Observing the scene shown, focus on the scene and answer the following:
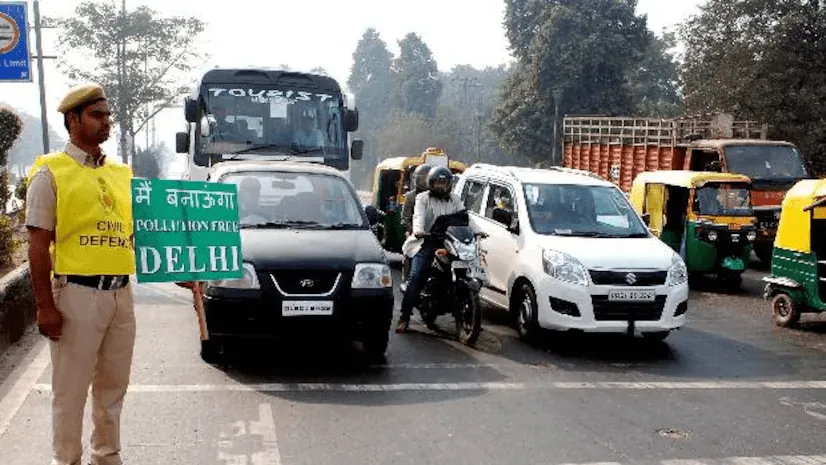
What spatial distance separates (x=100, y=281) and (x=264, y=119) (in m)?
8.75

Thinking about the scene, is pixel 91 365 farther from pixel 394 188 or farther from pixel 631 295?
pixel 394 188

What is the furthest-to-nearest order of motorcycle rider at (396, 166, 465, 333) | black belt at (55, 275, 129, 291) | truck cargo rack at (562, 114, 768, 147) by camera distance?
truck cargo rack at (562, 114, 768, 147) → motorcycle rider at (396, 166, 465, 333) → black belt at (55, 275, 129, 291)

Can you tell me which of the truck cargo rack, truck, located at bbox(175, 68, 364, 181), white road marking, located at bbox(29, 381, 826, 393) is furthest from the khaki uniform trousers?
the truck cargo rack

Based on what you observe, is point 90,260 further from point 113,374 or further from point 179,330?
point 179,330

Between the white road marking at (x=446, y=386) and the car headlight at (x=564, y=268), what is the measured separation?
4.25 ft

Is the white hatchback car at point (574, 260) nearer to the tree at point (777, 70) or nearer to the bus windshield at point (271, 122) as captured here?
the bus windshield at point (271, 122)

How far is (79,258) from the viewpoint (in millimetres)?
3990

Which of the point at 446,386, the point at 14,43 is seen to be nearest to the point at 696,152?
the point at 446,386

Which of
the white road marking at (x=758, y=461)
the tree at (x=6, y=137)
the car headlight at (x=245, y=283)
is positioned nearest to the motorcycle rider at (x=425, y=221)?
the car headlight at (x=245, y=283)

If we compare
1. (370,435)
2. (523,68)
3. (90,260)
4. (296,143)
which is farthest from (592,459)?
(523,68)

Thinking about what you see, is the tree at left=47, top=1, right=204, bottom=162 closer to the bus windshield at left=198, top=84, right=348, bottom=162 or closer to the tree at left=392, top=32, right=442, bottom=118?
the bus windshield at left=198, top=84, right=348, bottom=162

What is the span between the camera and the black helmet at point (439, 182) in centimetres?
877

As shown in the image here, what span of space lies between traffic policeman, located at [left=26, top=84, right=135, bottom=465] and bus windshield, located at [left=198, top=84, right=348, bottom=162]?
27.0ft

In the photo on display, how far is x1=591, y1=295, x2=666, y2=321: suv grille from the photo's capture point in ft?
26.2
